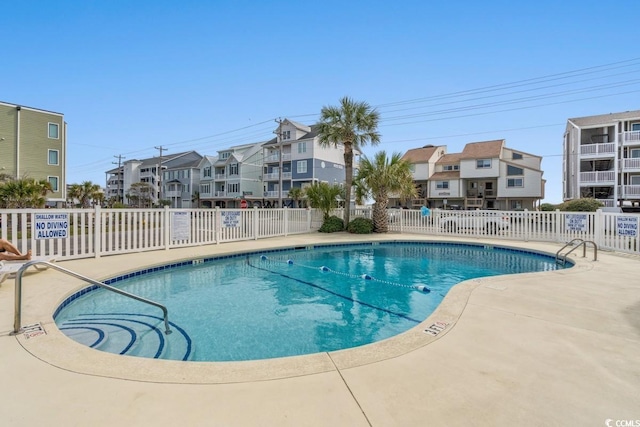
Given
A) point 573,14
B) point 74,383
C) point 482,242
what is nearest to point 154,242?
point 74,383

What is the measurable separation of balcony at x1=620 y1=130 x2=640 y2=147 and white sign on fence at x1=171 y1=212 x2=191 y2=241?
1407 inches

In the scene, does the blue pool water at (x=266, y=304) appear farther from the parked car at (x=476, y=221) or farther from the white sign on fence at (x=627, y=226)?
the parked car at (x=476, y=221)

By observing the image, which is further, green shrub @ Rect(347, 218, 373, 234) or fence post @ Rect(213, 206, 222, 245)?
green shrub @ Rect(347, 218, 373, 234)

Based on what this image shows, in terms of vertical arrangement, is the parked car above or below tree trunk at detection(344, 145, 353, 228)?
below

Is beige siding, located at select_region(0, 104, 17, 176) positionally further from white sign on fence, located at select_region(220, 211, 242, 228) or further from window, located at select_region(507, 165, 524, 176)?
window, located at select_region(507, 165, 524, 176)

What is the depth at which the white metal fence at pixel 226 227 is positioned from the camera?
7648mm

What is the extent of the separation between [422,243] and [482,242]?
2.52 meters

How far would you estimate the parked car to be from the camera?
14.8 m

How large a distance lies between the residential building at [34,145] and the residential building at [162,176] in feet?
60.4

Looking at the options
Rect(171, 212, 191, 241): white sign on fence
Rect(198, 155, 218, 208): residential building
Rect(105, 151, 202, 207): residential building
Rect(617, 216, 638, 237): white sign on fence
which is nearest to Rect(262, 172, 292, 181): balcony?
Rect(198, 155, 218, 208): residential building

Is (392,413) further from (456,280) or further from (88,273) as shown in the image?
(88,273)

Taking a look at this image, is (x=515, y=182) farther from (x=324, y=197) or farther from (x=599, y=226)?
(x=324, y=197)

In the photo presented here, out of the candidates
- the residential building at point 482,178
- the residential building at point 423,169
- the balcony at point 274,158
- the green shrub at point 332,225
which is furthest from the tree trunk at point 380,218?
the balcony at point 274,158

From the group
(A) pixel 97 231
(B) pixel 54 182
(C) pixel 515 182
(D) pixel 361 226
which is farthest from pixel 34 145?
(C) pixel 515 182
